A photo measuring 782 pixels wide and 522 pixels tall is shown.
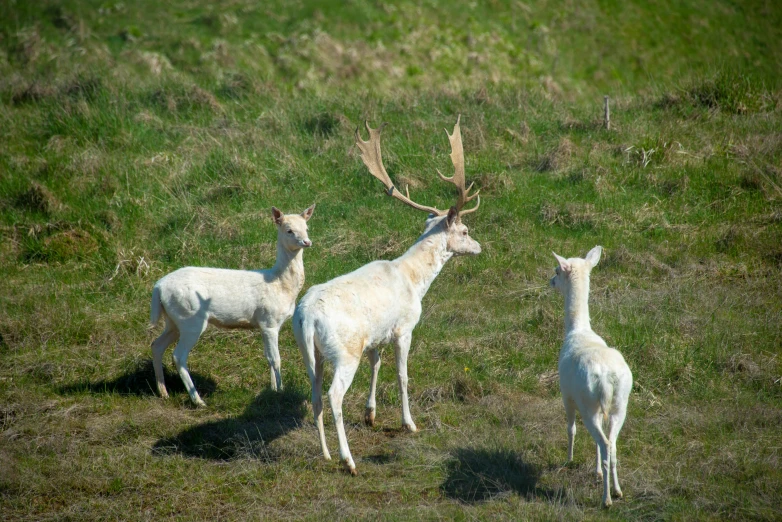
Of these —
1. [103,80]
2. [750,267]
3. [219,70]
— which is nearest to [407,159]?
[750,267]

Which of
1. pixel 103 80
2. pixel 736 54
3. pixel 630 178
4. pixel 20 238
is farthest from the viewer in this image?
pixel 736 54

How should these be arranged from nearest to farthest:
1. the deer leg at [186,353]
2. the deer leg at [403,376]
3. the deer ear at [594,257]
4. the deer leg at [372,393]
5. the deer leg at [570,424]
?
the deer leg at [570,424] → the deer ear at [594,257] → the deer leg at [403,376] → the deer leg at [372,393] → the deer leg at [186,353]

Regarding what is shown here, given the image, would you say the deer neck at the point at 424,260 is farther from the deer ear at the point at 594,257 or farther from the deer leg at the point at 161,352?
the deer leg at the point at 161,352

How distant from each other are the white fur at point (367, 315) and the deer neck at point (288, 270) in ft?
3.91

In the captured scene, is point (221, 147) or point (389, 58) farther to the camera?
point (389, 58)

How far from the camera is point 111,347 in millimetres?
8797

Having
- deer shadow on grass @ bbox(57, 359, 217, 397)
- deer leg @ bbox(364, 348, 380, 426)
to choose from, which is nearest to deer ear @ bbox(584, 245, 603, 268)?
deer leg @ bbox(364, 348, 380, 426)

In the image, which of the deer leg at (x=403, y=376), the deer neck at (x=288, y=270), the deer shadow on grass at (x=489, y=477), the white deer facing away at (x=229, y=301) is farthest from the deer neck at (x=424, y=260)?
the deer shadow on grass at (x=489, y=477)

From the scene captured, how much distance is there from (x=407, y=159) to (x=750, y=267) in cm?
527

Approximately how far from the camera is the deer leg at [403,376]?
7.41 m

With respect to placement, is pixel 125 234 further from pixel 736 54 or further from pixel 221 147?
pixel 736 54

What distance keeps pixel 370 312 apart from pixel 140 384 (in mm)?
2991

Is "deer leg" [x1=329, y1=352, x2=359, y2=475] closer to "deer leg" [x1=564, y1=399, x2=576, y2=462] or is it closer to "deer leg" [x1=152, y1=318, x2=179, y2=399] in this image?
"deer leg" [x1=564, y1=399, x2=576, y2=462]

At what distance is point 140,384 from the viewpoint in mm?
8367
